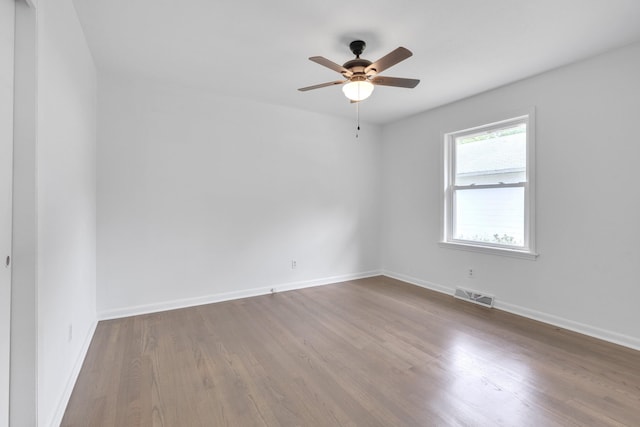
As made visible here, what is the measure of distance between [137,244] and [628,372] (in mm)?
4555

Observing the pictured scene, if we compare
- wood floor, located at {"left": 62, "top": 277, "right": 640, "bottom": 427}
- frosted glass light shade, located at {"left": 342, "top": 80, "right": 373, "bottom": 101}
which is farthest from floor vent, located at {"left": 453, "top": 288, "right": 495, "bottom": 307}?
frosted glass light shade, located at {"left": 342, "top": 80, "right": 373, "bottom": 101}

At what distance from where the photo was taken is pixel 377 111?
4.45 m

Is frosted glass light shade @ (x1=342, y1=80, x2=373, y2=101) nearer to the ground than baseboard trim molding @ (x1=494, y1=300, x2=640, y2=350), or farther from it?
farther from it

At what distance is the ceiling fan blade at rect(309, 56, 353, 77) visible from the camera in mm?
2156

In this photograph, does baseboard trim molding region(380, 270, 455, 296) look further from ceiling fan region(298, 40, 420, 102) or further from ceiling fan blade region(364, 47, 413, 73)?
ceiling fan blade region(364, 47, 413, 73)

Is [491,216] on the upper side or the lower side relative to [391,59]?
lower

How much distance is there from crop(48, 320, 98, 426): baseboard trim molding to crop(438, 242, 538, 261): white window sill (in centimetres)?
413

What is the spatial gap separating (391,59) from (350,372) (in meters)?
2.32

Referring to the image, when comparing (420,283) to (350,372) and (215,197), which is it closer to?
(350,372)

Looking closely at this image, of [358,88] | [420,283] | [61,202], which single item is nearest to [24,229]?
[61,202]

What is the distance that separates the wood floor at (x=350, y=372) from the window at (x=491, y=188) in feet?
3.06

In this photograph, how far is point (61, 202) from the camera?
1.90m

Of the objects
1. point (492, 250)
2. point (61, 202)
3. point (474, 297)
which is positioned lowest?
point (474, 297)

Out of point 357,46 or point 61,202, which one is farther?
point 357,46
